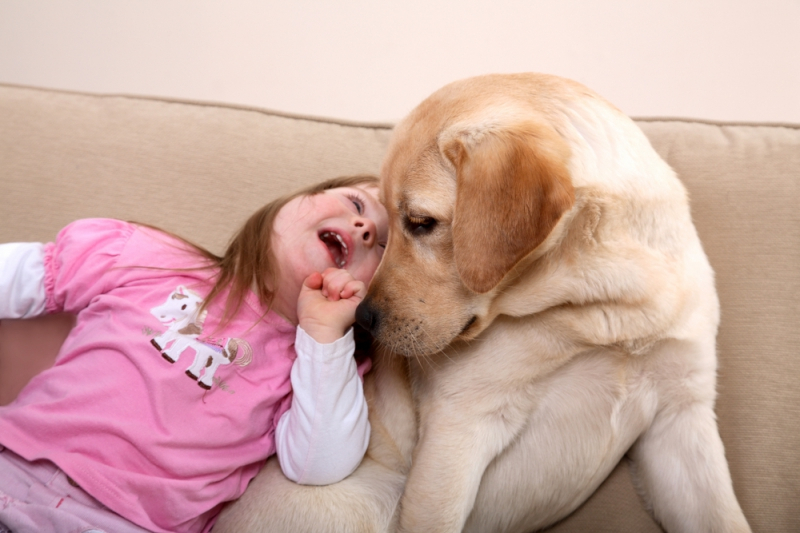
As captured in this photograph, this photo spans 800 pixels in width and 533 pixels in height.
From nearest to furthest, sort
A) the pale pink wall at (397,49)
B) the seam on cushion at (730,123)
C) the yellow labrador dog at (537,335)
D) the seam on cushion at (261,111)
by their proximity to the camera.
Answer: the yellow labrador dog at (537,335)
the seam on cushion at (730,123)
the seam on cushion at (261,111)
the pale pink wall at (397,49)

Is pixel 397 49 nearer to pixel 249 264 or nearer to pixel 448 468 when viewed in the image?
pixel 249 264

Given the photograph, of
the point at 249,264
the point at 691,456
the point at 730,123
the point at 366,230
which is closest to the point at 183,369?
the point at 249,264

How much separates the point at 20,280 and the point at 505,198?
4.72 feet

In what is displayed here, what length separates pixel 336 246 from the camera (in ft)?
6.13

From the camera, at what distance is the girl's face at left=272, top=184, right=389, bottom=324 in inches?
70.1

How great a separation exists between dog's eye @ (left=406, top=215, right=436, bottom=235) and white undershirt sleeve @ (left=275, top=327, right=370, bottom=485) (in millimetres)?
353

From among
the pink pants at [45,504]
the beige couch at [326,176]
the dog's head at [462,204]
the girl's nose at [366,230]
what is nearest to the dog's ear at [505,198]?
the dog's head at [462,204]

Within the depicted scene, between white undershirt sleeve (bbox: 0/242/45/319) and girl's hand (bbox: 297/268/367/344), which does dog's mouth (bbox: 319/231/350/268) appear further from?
white undershirt sleeve (bbox: 0/242/45/319)

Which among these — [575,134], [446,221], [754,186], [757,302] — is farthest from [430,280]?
[754,186]

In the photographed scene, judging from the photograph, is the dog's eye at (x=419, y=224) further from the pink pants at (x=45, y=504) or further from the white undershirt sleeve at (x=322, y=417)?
the pink pants at (x=45, y=504)

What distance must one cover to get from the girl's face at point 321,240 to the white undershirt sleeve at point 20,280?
0.70m

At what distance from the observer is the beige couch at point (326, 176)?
1.62 metres

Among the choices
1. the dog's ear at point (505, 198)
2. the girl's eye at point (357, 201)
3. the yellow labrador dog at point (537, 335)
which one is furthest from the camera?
the girl's eye at point (357, 201)

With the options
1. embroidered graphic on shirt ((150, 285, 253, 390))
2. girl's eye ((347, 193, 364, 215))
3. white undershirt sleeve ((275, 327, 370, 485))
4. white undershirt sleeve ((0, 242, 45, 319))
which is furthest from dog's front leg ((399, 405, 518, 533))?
white undershirt sleeve ((0, 242, 45, 319))
